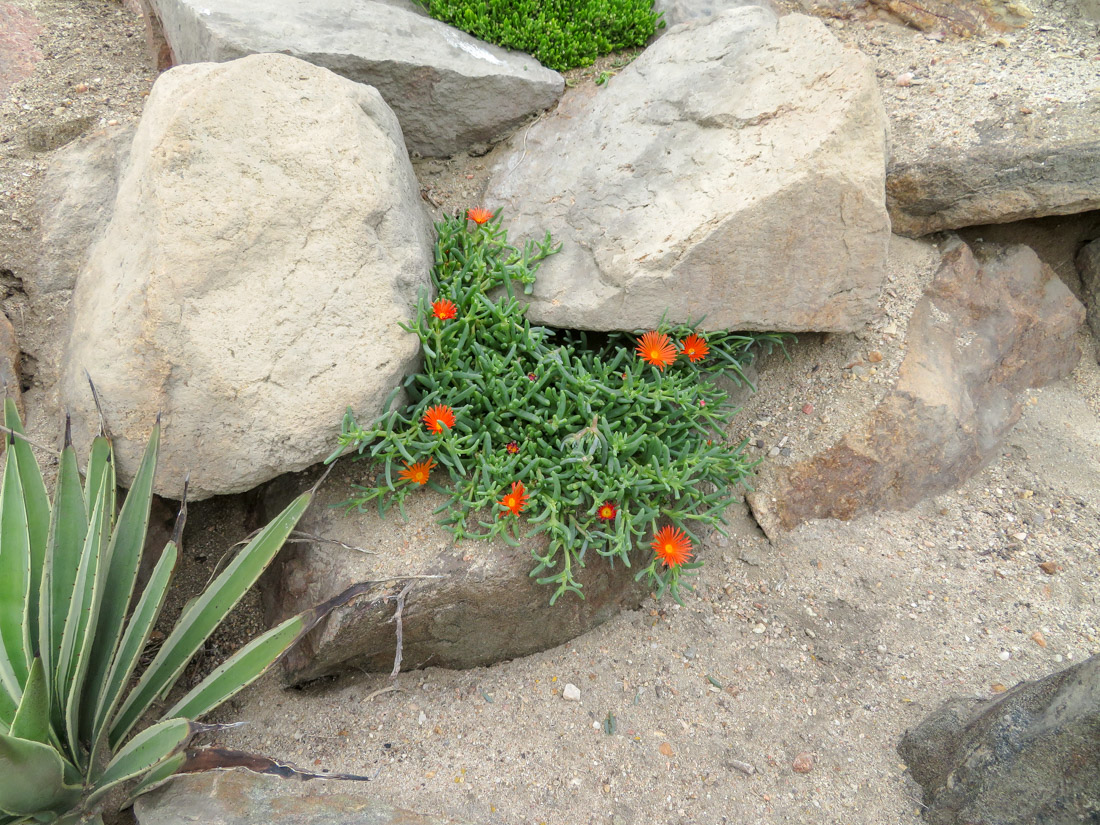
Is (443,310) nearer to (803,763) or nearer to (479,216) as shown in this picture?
(479,216)

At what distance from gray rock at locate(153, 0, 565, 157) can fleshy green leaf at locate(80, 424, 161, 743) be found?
176 centimetres

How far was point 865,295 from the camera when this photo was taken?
3.08 meters

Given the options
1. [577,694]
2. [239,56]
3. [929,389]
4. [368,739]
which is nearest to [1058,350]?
[929,389]

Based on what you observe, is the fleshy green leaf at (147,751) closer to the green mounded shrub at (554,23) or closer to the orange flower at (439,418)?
the orange flower at (439,418)

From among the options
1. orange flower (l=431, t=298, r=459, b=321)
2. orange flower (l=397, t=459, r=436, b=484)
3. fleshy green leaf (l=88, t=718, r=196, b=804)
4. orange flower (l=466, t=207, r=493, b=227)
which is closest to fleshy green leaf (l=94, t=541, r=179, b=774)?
fleshy green leaf (l=88, t=718, r=196, b=804)

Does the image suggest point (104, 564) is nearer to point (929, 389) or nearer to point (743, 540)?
point (743, 540)

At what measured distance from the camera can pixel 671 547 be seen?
8.43 feet

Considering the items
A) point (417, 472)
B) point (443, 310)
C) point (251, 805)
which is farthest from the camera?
point (443, 310)

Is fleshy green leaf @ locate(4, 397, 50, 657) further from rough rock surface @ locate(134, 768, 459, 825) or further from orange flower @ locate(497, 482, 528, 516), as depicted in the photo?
orange flower @ locate(497, 482, 528, 516)

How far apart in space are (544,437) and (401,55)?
1.81m

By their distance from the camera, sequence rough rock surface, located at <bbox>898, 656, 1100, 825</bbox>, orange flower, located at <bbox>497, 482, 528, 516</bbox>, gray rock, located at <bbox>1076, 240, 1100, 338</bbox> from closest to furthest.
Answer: rough rock surface, located at <bbox>898, 656, 1100, 825</bbox> < orange flower, located at <bbox>497, 482, 528, 516</bbox> < gray rock, located at <bbox>1076, 240, 1100, 338</bbox>

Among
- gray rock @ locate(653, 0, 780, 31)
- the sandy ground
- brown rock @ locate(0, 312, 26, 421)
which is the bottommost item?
the sandy ground

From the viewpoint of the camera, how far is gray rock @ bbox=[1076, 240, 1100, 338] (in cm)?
382

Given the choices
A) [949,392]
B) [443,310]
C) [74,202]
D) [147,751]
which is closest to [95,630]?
[147,751]
